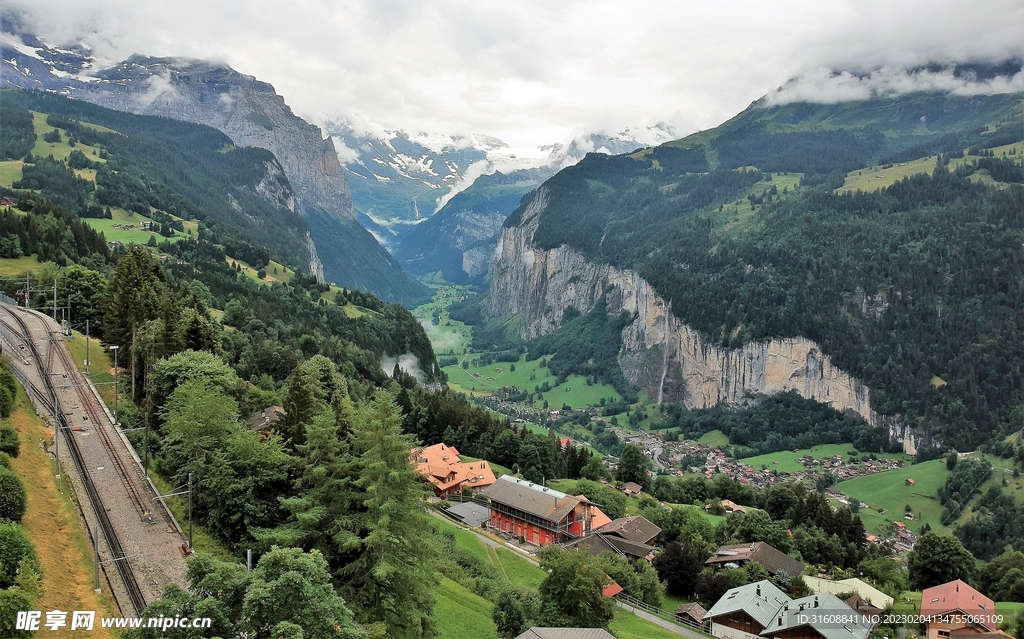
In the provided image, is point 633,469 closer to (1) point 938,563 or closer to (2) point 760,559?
(2) point 760,559

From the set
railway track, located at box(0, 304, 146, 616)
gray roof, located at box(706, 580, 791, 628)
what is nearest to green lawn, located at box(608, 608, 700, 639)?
gray roof, located at box(706, 580, 791, 628)

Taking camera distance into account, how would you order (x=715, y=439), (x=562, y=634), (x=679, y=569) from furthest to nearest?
(x=715, y=439) < (x=679, y=569) < (x=562, y=634)

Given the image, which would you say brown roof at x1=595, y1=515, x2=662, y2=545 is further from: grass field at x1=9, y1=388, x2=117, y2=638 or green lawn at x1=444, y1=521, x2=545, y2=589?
grass field at x1=9, y1=388, x2=117, y2=638

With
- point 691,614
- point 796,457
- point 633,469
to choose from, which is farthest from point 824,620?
point 796,457

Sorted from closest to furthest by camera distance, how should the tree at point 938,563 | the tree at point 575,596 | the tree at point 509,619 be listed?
the tree at point 509,619 → the tree at point 575,596 → the tree at point 938,563

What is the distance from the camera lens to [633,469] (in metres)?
92.2

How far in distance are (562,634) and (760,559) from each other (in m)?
37.7

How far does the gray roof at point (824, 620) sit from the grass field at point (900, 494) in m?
66.4

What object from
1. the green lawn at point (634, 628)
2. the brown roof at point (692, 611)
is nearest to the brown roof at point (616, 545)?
the brown roof at point (692, 611)

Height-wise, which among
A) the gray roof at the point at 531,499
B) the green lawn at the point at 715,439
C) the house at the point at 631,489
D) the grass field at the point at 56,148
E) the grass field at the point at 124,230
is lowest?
the green lawn at the point at 715,439

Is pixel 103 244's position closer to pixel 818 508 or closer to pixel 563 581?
pixel 563 581

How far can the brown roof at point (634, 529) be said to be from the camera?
6272cm

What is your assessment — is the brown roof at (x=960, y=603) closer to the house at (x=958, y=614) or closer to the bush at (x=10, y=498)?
the house at (x=958, y=614)

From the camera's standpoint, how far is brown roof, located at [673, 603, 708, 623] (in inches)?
1933
